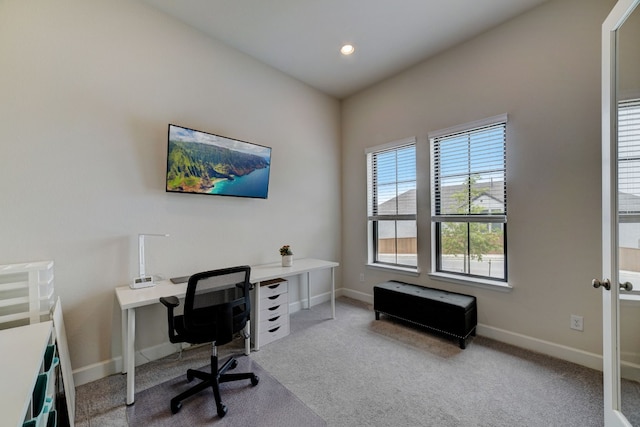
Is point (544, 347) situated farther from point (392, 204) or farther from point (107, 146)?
point (107, 146)

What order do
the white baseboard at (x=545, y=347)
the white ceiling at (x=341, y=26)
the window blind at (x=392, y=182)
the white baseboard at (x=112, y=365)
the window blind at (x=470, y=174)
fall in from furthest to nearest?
1. the window blind at (x=392, y=182)
2. the window blind at (x=470, y=174)
3. the white ceiling at (x=341, y=26)
4. the white baseboard at (x=545, y=347)
5. the white baseboard at (x=112, y=365)

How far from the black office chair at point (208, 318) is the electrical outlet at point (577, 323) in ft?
9.28

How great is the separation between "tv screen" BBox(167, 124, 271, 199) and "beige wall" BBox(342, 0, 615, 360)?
2.22 m

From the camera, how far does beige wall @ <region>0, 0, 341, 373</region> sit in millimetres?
1838

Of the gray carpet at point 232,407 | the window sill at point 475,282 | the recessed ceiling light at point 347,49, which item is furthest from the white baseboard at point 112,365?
the recessed ceiling light at point 347,49

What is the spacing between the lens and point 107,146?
7.03 ft

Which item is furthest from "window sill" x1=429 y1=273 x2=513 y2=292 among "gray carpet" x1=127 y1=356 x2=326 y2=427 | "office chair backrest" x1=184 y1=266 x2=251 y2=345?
"office chair backrest" x1=184 y1=266 x2=251 y2=345

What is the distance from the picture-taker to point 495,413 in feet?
5.53

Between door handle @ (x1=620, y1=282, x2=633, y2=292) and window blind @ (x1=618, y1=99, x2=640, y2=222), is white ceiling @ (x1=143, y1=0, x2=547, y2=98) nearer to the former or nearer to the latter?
window blind @ (x1=618, y1=99, x2=640, y2=222)

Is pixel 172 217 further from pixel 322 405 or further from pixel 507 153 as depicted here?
pixel 507 153

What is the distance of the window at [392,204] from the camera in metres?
3.43

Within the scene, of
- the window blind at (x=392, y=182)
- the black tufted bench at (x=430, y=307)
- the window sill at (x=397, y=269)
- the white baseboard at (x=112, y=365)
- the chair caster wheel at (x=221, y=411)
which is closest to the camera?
the chair caster wheel at (x=221, y=411)

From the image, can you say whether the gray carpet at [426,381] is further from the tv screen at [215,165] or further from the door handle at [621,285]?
the tv screen at [215,165]

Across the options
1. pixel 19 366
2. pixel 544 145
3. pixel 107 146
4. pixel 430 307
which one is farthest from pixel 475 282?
pixel 107 146
